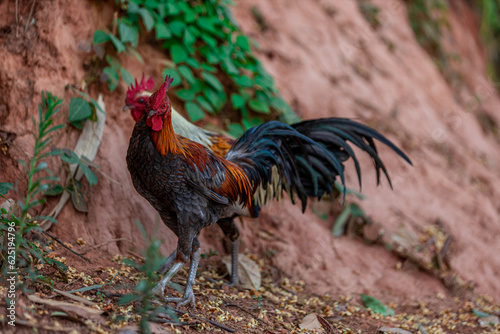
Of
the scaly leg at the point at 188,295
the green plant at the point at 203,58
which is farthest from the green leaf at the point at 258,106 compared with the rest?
the scaly leg at the point at 188,295

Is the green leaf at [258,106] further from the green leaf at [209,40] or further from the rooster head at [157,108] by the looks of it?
the rooster head at [157,108]

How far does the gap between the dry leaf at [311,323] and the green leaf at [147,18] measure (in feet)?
10.1

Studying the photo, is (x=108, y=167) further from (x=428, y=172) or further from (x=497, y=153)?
(x=497, y=153)

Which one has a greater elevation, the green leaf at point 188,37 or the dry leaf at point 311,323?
the green leaf at point 188,37

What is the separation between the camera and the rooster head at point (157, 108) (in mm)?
3053

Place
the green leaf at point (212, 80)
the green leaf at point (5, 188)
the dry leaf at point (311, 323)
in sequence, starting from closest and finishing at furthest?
the green leaf at point (5, 188)
the dry leaf at point (311, 323)
the green leaf at point (212, 80)

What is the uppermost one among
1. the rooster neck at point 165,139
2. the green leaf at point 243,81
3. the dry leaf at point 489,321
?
the green leaf at point 243,81

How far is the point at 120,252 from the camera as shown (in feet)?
12.8

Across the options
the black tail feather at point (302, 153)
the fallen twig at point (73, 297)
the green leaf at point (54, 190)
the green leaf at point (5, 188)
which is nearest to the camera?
the fallen twig at point (73, 297)

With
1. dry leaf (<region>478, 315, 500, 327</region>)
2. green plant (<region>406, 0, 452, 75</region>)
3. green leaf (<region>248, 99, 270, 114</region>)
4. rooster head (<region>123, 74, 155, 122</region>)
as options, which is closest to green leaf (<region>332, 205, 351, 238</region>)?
green leaf (<region>248, 99, 270, 114</region>)

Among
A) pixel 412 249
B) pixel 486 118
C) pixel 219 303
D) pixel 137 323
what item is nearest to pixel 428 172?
pixel 412 249

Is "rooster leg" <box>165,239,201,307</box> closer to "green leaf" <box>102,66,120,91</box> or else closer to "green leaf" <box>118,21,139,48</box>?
"green leaf" <box>102,66,120,91</box>

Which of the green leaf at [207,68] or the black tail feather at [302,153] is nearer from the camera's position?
the black tail feather at [302,153]

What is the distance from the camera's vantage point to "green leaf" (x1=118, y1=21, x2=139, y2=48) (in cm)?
441
